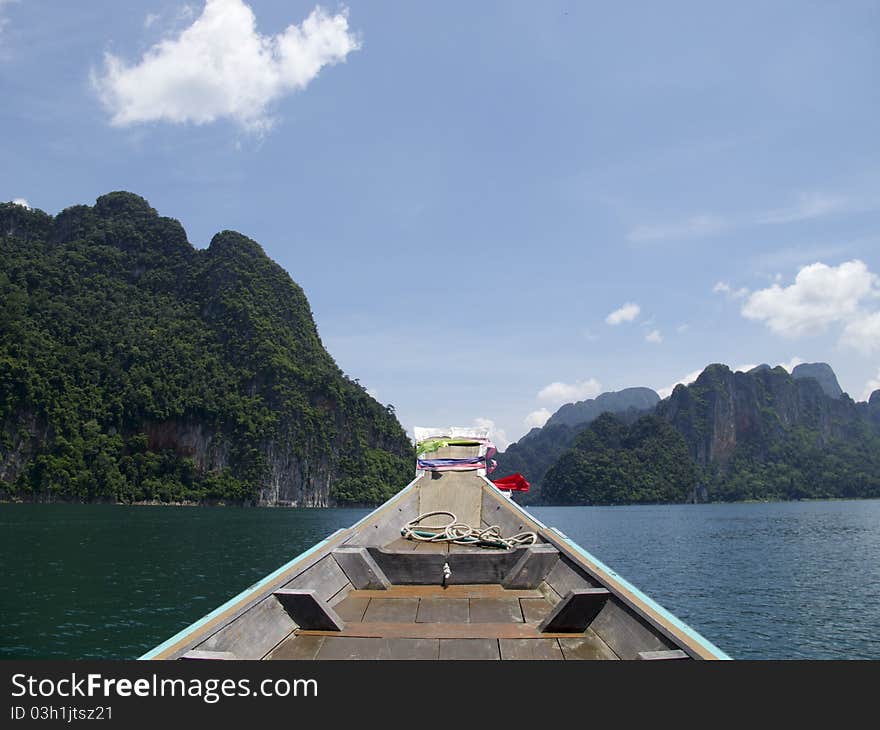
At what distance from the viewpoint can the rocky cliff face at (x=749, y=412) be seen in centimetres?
16700

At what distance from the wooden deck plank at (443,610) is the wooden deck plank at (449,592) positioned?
0.16m

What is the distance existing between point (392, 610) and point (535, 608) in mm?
1136

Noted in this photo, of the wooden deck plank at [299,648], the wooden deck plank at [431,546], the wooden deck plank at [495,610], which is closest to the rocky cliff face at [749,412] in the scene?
the wooden deck plank at [431,546]

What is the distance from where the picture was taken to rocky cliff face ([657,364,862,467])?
548ft

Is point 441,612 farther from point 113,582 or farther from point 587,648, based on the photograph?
point 113,582

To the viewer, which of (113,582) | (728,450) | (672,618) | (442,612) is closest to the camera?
(672,618)

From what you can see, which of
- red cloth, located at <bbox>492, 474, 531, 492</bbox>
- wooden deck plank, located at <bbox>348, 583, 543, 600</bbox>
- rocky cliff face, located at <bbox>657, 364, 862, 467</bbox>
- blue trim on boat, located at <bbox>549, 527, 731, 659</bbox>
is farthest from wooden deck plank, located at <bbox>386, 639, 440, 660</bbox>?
rocky cliff face, located at <bbox>657, 364, 862, 467</bbox>

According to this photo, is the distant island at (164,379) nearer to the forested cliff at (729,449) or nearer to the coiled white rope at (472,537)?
the forested cliff at (729,449)

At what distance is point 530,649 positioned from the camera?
4.02 metres

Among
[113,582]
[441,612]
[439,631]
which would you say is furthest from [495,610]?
[113,582]

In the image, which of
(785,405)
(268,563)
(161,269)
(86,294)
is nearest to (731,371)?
(785,405)

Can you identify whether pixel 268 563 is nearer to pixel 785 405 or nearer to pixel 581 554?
pixel 581 554

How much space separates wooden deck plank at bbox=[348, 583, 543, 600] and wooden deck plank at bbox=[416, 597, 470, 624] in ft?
0.52

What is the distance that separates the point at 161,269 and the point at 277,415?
49726 mm
